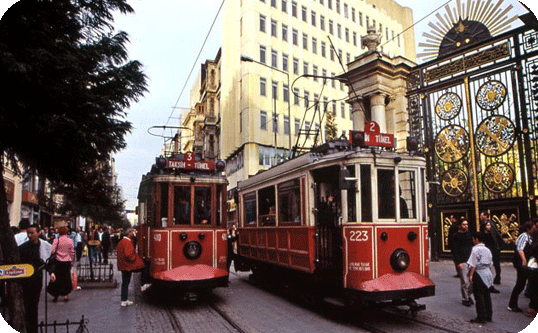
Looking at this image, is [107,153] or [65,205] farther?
[65,205]

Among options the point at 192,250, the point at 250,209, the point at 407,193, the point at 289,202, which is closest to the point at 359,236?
the point at 407,193

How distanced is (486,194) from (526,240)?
699 centimetres

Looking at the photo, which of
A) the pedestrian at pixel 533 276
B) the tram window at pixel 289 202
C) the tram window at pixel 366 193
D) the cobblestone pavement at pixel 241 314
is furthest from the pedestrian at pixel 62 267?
the pedestrian at pixel 533 276

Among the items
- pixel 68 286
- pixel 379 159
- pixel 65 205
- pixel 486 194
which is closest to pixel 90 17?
pixel 379 159

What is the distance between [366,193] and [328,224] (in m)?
1.06

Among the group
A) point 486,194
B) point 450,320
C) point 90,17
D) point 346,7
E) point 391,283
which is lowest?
point 450,320

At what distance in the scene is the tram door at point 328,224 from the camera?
8.49 metres

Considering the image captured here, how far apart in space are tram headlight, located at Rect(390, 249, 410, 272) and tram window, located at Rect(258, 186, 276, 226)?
3.77 m

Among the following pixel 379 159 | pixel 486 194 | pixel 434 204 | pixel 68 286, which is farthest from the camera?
pixel 434 204

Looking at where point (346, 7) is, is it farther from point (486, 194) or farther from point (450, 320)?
point (450, 320)

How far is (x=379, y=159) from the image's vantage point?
8297mm

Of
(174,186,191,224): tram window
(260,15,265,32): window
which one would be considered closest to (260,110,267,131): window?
(260,15,265,32): window

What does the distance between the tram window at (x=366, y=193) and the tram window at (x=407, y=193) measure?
0.64 metres

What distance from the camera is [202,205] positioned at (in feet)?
34.8
